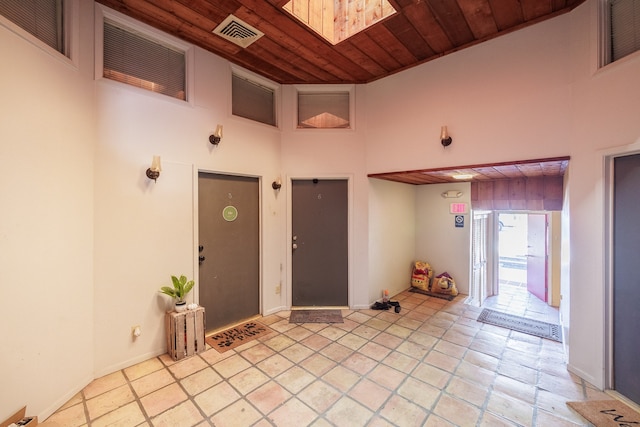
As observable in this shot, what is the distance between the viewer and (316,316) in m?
3.53

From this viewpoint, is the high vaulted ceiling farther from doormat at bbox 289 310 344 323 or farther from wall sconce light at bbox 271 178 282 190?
doormat at bbox 289 310 344 323

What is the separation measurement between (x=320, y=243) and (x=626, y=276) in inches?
118

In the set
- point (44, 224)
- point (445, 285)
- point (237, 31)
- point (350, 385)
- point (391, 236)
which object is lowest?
point (350, 385)

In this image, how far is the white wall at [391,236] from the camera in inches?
154

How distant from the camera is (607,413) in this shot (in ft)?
6.04

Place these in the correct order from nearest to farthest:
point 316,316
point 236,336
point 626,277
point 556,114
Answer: point 626,277 → point 556,114 → point 236,336 → point 316,316

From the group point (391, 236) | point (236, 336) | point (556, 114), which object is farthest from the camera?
point (391, 236)

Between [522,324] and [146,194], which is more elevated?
[146,194]

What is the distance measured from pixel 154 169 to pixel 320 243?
2.25 metres

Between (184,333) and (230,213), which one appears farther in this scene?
(230,213)

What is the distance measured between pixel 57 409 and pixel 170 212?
1.70 m

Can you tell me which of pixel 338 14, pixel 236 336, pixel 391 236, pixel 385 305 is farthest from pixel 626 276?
pixel 236 336

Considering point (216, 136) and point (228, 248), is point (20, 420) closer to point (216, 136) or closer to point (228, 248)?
point (228, 248)

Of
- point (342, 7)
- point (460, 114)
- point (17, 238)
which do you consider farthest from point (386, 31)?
point (17, 238)
